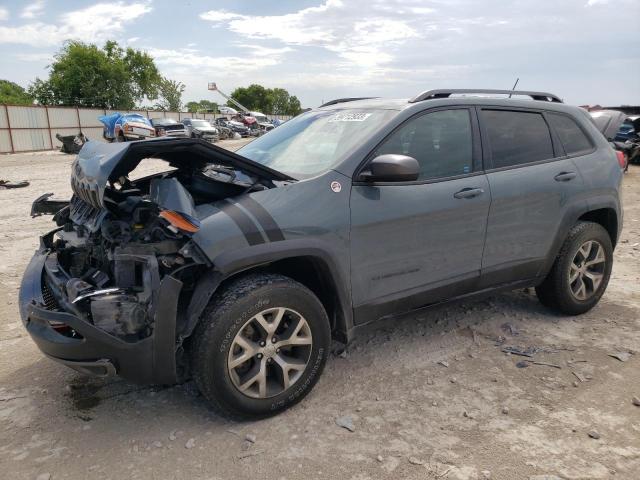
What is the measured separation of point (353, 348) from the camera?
380 cm

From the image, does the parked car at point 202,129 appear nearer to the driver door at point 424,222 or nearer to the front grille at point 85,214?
the front grille at point 85,214

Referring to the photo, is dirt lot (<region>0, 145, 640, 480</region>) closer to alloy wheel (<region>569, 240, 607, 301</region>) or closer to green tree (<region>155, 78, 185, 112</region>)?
alloy wheel (<region>569, 240, 607, 301</region>)

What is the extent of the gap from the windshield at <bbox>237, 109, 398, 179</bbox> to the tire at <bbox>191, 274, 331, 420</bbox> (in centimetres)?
77

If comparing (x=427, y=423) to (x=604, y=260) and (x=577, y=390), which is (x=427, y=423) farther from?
(x=604, y=260)

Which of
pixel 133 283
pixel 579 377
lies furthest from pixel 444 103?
pixel 133 283

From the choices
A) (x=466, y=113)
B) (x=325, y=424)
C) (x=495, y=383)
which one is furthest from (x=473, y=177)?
(x=325, y=424)

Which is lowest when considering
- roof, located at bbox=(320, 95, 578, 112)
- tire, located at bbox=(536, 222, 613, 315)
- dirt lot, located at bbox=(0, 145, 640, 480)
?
dirt lot, located at bbox=(0, 145, 640, 480)

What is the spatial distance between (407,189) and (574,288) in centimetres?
206

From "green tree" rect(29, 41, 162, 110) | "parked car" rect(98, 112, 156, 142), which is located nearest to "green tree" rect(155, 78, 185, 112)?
"green tree" rect(29, 41, 162, 110)

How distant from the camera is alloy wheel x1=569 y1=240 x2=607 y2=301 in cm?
428

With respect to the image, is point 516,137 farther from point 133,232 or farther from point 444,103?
point 133,232

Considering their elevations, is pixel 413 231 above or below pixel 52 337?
above

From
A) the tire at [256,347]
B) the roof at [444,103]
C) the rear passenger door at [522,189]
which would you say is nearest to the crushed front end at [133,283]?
the tire at [256,347]

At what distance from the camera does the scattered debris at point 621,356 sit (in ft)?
12.0
